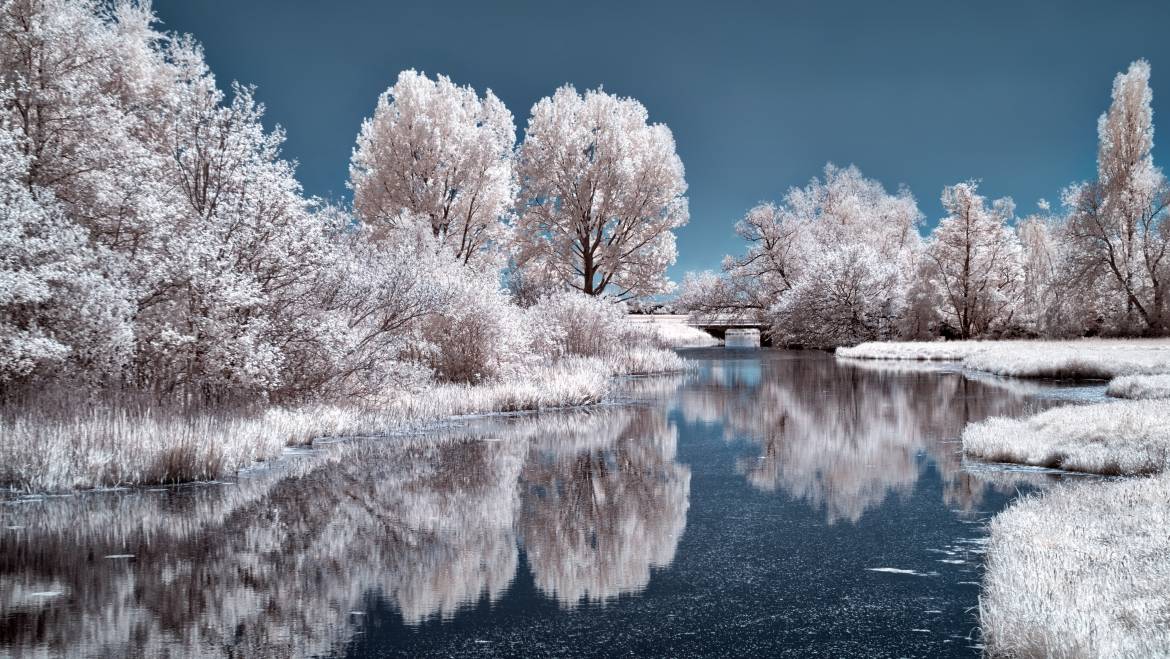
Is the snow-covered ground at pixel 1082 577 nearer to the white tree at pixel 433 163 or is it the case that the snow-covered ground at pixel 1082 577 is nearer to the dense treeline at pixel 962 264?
the white tree at pixel 433 163

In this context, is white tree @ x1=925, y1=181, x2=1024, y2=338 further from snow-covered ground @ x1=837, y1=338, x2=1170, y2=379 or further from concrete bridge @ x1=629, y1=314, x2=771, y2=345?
concrete bridge @ x1=629, y1=314, x2=771, y2=345

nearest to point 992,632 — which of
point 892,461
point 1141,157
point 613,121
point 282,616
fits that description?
point 282,616

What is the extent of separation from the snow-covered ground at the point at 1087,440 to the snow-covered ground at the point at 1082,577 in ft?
7.42

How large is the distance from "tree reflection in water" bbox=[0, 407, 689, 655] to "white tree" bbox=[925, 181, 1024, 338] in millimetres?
38728

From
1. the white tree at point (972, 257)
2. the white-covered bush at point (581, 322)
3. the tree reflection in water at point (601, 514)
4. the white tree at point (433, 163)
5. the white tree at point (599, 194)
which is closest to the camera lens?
the tree reflection in water at point (601, 514)

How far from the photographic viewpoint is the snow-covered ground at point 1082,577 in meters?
4.29

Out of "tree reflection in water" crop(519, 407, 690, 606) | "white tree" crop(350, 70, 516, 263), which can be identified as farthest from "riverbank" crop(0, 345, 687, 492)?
"white tree" crop(350, 70, 516, 263)

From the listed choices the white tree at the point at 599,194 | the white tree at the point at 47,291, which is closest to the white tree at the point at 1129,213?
the white tree at the point at 599,194

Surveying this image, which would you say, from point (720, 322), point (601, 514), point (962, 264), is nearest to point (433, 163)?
point (601, 514)

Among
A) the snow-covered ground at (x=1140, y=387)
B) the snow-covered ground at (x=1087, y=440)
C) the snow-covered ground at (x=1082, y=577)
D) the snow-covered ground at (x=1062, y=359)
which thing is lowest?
the snow-covered ground at (x=1082, y=577)

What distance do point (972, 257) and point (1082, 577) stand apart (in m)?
43.8

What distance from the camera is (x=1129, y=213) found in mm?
37875

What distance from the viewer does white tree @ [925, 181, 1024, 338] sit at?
144 ft

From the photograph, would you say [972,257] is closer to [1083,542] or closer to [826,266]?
[826,266]
